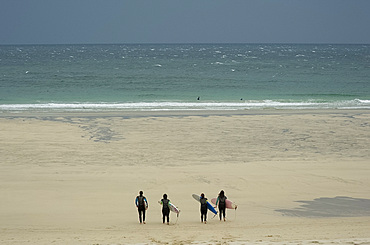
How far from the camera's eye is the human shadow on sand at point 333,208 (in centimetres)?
1331

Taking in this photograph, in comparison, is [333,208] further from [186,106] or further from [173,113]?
[186,106]

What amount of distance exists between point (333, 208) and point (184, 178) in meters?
5.18

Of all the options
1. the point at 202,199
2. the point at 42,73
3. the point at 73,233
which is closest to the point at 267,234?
the point at 202,199

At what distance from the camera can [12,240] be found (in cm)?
1077

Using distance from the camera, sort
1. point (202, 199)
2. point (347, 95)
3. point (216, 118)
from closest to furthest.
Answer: point (202, 199) < point (216, 118) < point (347, 95)

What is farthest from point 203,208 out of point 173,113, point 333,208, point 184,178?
point 173,113

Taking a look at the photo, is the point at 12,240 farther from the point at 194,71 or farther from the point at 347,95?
the point at 194,71

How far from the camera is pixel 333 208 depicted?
1384cm

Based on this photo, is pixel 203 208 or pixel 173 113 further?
pixel 173 113

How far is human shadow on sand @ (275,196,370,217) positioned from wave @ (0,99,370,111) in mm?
20843

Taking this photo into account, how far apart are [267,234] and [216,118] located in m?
18.4

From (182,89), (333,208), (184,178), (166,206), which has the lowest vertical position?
(333,208)

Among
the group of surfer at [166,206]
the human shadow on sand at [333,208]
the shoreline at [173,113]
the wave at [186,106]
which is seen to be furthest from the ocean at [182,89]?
the group of surfer at [166,206]

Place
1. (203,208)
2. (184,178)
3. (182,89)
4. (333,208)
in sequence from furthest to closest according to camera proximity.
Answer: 1. (182,89)
2. (184,178)
3. (333,208)
4. (203,208)
